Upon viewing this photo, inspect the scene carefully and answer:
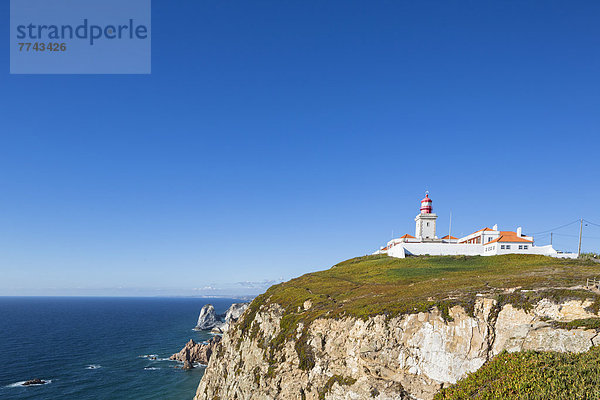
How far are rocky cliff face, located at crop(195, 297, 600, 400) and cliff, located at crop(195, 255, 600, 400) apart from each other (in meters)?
0.08

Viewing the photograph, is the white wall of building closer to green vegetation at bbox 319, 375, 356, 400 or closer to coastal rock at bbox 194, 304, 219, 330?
Answer: green vegetation at bbox 319, 375, 356, 400

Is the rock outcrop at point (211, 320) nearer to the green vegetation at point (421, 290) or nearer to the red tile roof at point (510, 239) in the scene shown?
the green vegetation at point (421, 290)

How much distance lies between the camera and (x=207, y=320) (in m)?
137

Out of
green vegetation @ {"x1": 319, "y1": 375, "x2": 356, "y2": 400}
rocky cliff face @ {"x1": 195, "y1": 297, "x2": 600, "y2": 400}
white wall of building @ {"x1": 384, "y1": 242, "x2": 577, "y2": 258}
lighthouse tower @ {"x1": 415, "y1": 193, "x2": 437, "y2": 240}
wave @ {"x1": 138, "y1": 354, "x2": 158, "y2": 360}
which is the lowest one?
wave @ {"x1": 138, "y1": 354, "x2": 158, "y2": 360}

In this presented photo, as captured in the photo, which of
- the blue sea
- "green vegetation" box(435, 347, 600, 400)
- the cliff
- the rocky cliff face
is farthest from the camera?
the blue sea

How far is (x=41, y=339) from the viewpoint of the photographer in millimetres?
104938

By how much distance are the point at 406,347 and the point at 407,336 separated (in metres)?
1.02

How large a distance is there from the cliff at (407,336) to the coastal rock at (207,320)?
328 feet

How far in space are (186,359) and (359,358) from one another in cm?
6452

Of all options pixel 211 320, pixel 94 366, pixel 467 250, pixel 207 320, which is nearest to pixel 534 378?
pixel 467 250

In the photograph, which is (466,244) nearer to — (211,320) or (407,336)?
(407,336)

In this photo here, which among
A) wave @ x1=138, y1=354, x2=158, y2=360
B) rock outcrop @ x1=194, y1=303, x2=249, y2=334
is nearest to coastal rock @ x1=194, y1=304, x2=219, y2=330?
rock outcrop @ x1=194, y1=303, x2=249, y2=334

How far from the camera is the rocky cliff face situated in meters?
24.3

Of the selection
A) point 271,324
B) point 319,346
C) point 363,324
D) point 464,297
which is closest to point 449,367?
point 464,297
